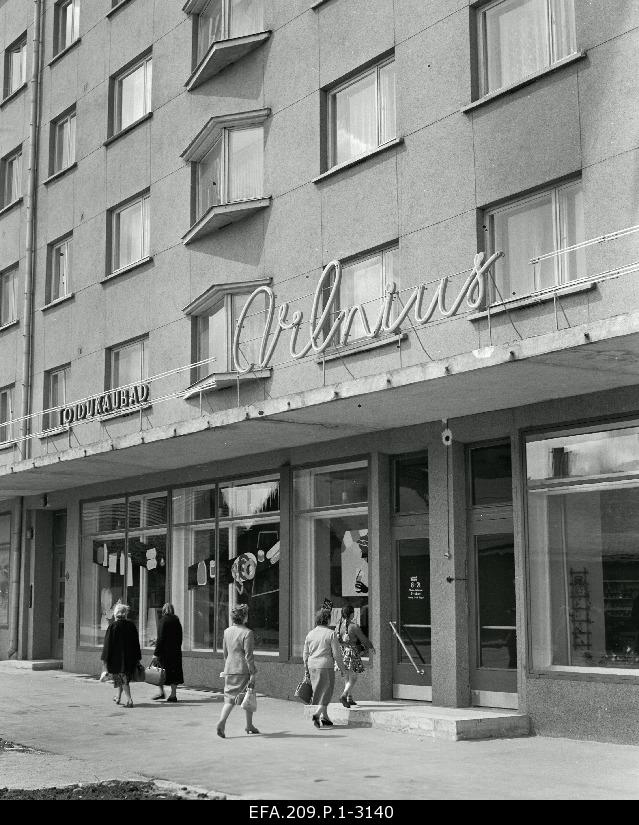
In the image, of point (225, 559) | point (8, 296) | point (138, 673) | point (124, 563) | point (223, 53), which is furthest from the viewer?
point (8, 296)

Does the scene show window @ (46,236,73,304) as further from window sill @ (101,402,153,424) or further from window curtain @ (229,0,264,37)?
window curtain @ (229,0,264,37)

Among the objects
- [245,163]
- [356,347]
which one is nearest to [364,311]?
[356,347]

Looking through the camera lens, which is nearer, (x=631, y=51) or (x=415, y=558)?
(x=631, y=51)

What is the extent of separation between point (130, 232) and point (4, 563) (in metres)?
10.0

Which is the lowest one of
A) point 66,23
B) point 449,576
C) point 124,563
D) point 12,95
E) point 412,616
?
point 412,616

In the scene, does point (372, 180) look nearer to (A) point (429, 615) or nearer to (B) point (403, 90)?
(B) point (403, 90)

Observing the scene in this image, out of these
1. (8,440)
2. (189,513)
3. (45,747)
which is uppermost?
(8,440)

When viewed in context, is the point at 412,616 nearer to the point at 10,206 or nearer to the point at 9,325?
the point at 9,325

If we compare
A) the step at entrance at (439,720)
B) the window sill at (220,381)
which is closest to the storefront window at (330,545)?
the window sill at (220,381)

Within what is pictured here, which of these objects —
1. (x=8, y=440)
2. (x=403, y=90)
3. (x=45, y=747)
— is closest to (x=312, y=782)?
(x=45, y=747)

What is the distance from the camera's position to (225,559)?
2125cm

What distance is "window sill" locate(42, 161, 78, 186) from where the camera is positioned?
2706cm
